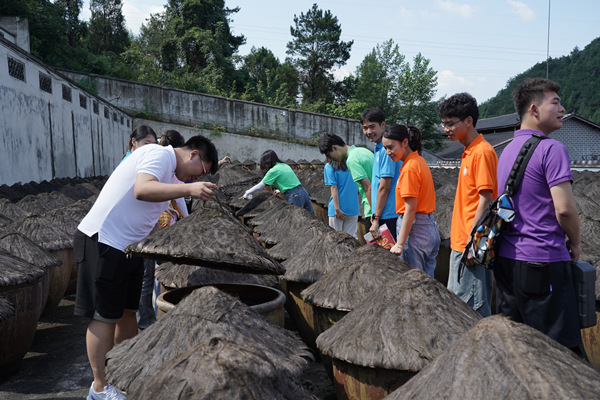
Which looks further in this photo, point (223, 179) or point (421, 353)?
point (223, 179)

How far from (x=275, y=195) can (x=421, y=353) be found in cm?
631

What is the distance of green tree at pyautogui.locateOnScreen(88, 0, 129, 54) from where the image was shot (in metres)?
41.3

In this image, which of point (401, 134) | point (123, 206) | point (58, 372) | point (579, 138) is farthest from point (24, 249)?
point (579, 138)

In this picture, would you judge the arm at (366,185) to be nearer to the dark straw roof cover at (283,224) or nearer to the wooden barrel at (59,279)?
the dark straw roof cover at (283,224)

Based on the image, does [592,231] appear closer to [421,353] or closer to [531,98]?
[531,98]

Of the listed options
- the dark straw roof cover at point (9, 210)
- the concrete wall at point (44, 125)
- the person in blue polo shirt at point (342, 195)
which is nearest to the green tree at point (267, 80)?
the concrete wall at point (44, 125)

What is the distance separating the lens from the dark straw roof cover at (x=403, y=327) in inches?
99.1

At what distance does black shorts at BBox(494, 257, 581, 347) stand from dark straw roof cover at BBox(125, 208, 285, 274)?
1.43 meters

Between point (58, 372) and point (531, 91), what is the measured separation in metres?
4.17

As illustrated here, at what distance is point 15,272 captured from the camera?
167 inches

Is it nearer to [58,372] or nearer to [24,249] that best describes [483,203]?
[58,372]

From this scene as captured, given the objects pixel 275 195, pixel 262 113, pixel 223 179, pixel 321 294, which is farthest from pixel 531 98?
pixel 262 113

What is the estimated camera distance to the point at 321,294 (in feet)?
11.7

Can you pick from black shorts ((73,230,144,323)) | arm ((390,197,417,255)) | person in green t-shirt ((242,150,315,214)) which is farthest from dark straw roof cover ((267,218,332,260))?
person in green t-shirt ((242,150,315,214))
